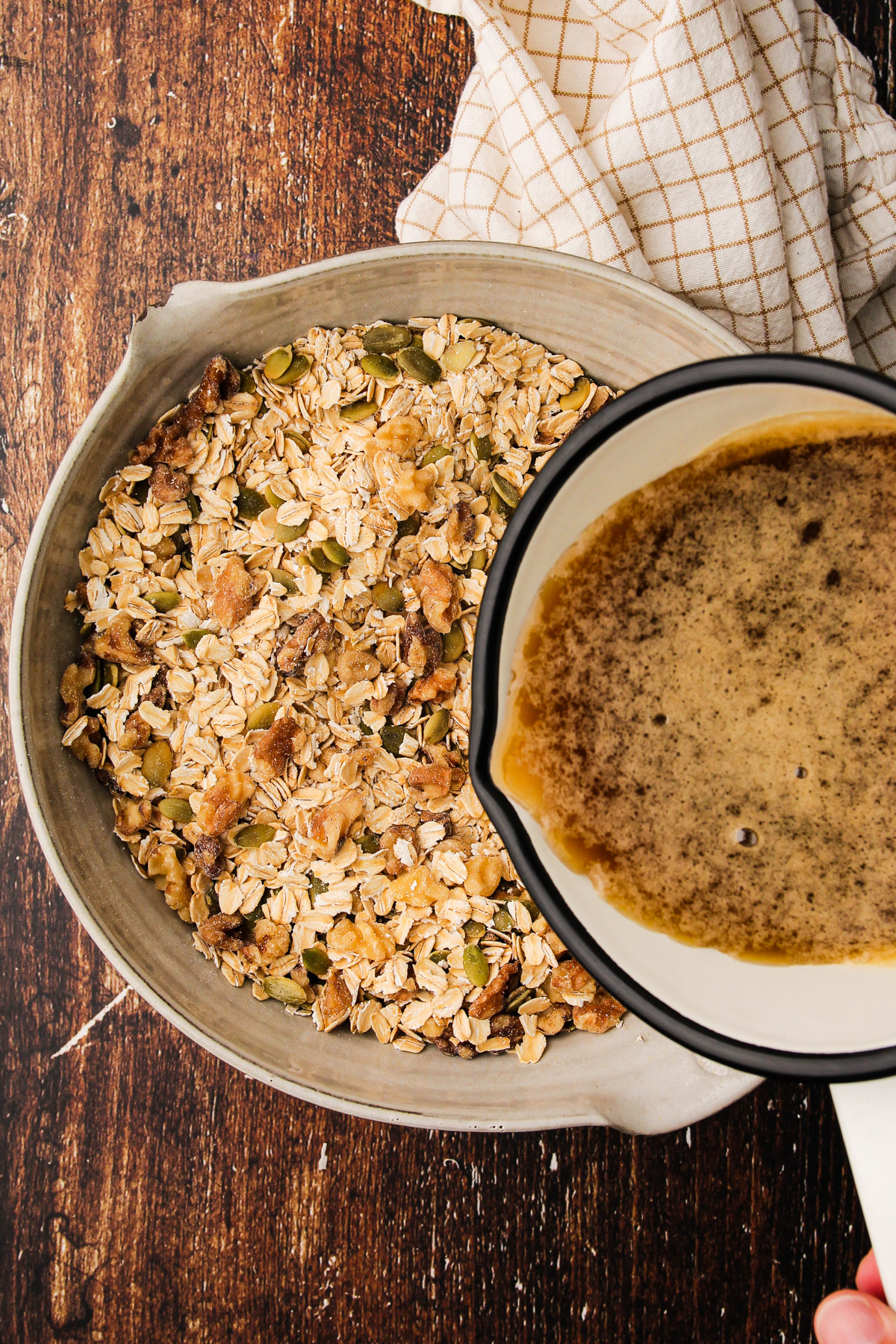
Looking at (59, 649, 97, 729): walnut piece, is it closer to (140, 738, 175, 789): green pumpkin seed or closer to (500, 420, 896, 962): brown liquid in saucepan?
(140, 738, 175, 789): green pumpkin seed

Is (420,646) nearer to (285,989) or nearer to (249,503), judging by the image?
(249,503)

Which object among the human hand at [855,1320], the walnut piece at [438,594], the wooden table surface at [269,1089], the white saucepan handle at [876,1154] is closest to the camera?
the white saucepan handle at [876,1154]

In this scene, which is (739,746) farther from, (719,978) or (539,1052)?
(539,1052)

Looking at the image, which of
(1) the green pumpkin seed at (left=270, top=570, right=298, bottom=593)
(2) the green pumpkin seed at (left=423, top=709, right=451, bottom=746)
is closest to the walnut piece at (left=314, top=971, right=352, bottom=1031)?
(2) the green pumpkin seed at (left=423, top=709, right=451, bottom=746)

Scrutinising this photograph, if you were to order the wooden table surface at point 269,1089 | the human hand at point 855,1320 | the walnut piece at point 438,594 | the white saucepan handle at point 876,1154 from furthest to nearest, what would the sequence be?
the wooden table surface at point 269,1089 → the walnut piece at point 438,594 → the human hand at point 855,1320 → the white saucepan handle at point 876,1154

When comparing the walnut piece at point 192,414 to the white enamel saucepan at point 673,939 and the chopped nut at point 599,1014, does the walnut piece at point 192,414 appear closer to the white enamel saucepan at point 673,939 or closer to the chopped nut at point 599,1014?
the white enamel saucepan at point 673,939

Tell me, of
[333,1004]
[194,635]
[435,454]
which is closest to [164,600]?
[194,635]

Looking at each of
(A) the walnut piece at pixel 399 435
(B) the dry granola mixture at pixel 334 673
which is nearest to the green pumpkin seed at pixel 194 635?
(B) the dry granola mixture at pixel 334 673
